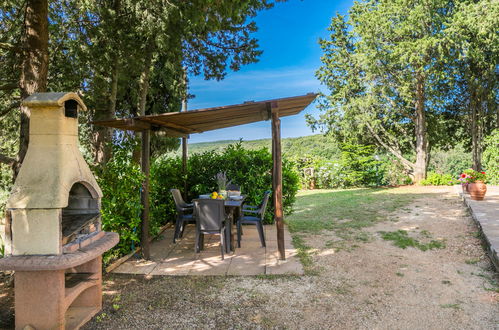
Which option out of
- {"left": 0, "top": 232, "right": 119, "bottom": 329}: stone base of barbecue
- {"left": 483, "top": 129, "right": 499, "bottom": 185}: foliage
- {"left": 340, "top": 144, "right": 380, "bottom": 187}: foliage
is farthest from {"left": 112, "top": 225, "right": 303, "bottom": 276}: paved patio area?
{"left": 483, "top": 129, "right": 499, "bottom": 185}: foliage

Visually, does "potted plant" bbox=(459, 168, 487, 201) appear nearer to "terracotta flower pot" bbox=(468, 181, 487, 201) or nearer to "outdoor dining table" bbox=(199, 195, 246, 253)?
"terracotta flower pot" bbox=(468, 181, 487, 201)

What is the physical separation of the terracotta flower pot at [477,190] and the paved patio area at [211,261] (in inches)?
218

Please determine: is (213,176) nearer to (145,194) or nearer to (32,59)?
(145,194)

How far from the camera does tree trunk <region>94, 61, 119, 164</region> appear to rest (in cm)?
743

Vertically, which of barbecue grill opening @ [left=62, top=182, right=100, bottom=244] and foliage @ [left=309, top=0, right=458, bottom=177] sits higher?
foliage @ [left=309, top=0, right=458, bottom=177]

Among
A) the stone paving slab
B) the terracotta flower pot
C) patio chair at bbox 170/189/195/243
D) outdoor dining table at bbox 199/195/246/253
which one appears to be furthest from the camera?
the terracotta flower pot

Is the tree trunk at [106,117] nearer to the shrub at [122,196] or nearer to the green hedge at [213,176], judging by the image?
the green hedge at [213,176]

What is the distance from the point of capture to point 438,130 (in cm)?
1471

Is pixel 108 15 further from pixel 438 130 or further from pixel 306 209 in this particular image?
pixel 438 130

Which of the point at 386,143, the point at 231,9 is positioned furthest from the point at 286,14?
the point at 231,9

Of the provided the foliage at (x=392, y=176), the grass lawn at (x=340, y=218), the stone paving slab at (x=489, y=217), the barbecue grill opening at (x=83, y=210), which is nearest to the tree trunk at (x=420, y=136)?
the foliage at (x=392, y=176)

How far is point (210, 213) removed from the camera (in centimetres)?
444

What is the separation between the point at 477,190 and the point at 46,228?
8944 mm

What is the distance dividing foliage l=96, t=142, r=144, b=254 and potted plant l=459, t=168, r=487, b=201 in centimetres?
787
